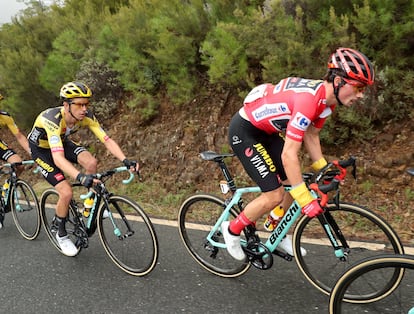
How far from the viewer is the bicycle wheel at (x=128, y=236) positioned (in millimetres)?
3592

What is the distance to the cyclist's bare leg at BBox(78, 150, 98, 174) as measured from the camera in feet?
14.0

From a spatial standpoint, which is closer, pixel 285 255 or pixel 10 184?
pixel 285 255

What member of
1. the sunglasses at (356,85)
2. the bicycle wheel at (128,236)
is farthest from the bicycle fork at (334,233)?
the bicycle wheel at (128,236)

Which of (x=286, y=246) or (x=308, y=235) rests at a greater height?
(x=286, y=246)

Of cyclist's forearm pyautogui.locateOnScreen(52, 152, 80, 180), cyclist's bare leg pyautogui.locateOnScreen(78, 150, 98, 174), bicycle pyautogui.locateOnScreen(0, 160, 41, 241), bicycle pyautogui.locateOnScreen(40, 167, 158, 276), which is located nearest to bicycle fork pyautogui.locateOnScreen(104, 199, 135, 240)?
bicycle pyautogui.locateOnScreen(40, 167, 158, 276)

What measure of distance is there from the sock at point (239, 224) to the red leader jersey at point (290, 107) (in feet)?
2.66

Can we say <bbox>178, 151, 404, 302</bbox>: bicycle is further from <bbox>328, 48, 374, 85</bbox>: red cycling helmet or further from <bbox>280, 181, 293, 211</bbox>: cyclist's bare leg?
<bbox>328, 48, 374, 85</bbox>: red cycling helmet

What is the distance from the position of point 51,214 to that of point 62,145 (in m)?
1.46

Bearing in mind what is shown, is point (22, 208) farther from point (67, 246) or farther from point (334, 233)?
point (334, 233)

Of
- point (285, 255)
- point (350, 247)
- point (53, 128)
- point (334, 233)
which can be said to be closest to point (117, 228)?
point (53, 128)

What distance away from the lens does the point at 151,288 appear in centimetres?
341

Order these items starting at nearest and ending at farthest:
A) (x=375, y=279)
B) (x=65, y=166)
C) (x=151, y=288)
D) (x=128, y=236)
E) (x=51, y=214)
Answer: (x=375, y=279)
(x=151, y=288)
(x=65, y=166)
(x=128, y=236)
(x=51, y=214)

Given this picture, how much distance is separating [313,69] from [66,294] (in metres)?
4.39

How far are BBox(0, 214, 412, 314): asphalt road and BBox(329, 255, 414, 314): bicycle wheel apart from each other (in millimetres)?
422
